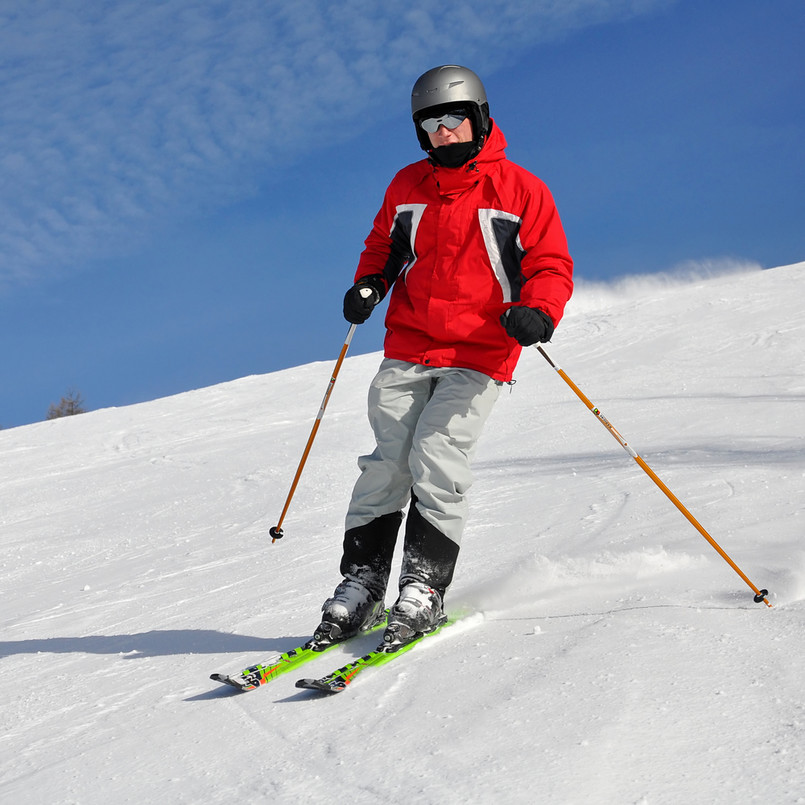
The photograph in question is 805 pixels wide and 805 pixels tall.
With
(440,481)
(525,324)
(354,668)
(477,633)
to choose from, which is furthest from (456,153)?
(354,668)

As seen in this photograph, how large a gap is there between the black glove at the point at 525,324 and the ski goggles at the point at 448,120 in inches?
32.0

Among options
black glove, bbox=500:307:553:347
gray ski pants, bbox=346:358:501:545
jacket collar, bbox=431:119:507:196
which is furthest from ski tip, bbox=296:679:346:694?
jacket collar, bbox=431:119:507:196

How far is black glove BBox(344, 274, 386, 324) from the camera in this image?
3.29 metres

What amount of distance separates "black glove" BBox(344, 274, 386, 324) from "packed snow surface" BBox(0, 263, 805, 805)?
119 cm

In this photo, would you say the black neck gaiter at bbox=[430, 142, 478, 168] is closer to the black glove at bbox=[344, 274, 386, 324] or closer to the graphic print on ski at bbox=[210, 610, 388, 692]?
the black glove at bbox=[344, 274, 386, 324]

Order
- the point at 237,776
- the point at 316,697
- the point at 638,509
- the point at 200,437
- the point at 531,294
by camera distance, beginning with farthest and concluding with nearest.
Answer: the point at 200,437 < the point at 638,509 < the point at 531,294 < the point at 316,697 < the point at 237,776

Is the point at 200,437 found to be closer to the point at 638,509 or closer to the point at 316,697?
the point at 638,509

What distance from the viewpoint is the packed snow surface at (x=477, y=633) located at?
1.75 meters

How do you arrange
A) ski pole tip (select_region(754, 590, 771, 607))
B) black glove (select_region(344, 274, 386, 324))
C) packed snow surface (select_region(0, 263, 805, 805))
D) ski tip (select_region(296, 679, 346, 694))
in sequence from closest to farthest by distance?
packed snow surface (select_region(0, 263, 805, 805)), ski tip (select_region(296, 679, 346, 694)), ski pole tip (select_region(754, 590, 771, 607)), black glove (select_region(344, 274, 386, 324))

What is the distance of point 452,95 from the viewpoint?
10.1ft

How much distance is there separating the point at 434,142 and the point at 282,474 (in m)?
4.90

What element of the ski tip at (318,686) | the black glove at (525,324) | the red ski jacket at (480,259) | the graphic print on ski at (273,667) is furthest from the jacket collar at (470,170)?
the ski tip at (318,686)

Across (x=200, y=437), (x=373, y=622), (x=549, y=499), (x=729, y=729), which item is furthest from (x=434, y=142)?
(x=200, y=437)

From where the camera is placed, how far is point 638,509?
439 centimetres
